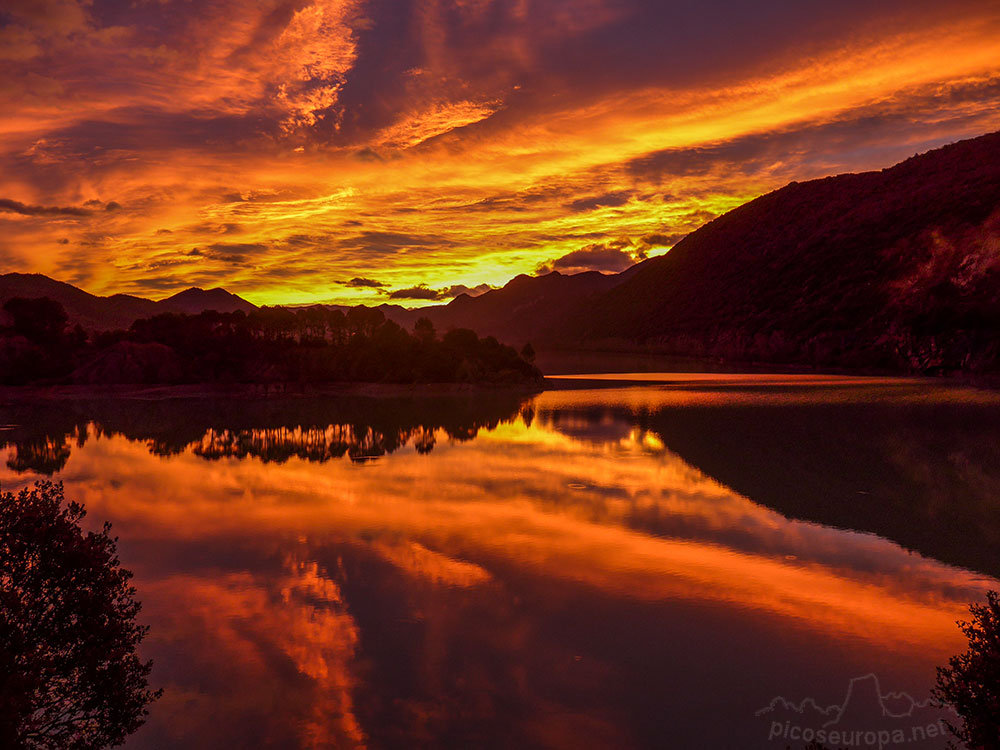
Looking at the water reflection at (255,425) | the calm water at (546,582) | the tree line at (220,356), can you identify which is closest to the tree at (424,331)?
the tree line at (220,356)

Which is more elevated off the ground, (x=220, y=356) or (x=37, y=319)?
(x=37, y=319)

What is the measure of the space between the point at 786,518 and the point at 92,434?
65.3m

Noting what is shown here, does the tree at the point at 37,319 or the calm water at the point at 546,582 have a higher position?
the tree at the point at 37,319

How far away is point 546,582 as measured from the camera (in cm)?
2223

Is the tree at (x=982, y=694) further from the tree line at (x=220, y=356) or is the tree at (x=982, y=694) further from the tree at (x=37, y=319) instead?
the tree at (x=37, y=319)

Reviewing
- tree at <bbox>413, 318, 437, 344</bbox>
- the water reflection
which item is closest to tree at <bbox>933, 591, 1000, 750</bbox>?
the water reflection

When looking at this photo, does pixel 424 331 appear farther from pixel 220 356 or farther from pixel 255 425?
pixel 255 425

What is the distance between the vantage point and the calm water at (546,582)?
14.1 meters

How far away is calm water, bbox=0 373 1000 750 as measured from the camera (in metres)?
14.1

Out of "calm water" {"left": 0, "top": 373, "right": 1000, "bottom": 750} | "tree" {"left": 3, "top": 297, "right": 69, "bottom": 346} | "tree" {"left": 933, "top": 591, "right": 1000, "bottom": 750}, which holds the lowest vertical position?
"calm water" {"left": 0, "top": 373, "right": 1000, "bottom": 750}

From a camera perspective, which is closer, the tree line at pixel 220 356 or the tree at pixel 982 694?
the tree at pixel 982 694

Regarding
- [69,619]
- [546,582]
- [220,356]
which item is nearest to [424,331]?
[220,356]

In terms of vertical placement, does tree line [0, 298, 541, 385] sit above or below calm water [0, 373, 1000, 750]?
above

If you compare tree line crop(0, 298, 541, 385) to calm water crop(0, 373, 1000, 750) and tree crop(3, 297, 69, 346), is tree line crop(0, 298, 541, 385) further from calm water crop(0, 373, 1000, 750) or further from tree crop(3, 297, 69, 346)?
calm water crop(0, 373, 1000, 750)
